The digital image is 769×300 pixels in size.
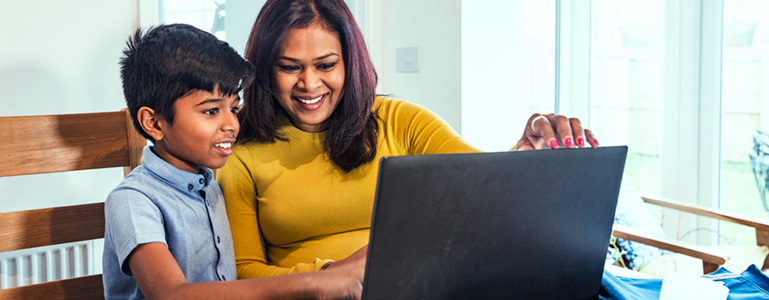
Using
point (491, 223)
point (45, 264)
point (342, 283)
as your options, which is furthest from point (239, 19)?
point (491, 223)

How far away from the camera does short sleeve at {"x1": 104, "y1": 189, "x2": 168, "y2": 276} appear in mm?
734

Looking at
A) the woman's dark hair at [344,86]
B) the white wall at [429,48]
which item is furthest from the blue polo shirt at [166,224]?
the white wall at [429,48]

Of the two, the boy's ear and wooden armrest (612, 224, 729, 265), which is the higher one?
the boy's ear

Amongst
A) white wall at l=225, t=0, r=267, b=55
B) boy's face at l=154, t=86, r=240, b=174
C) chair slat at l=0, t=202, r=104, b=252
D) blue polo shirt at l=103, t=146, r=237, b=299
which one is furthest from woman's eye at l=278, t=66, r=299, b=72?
white wall at l=225, t=0, r=267, b=55

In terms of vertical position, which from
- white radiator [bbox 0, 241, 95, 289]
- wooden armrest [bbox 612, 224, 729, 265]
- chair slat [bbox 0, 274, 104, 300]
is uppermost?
chair slat [bbox 0, 274, 104, 300]

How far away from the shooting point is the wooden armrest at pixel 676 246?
55.9 inches

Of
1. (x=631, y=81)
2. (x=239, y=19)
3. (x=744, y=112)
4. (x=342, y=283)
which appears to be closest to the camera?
(x=342, y=283)

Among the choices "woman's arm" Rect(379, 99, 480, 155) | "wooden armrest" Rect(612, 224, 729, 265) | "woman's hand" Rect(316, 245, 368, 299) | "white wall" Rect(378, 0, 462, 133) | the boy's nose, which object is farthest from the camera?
"white wall" Rect(378, 0, 462, 133)

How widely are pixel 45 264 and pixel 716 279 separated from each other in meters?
1.64

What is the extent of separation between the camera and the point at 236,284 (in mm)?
707

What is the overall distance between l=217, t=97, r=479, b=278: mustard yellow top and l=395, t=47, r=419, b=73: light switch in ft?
3.62

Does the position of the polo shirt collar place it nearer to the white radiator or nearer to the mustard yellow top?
the mustard yellow top

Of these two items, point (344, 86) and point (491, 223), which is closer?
point (491, 223)

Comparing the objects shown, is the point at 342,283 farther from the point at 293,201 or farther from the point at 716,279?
the point at 716,279
